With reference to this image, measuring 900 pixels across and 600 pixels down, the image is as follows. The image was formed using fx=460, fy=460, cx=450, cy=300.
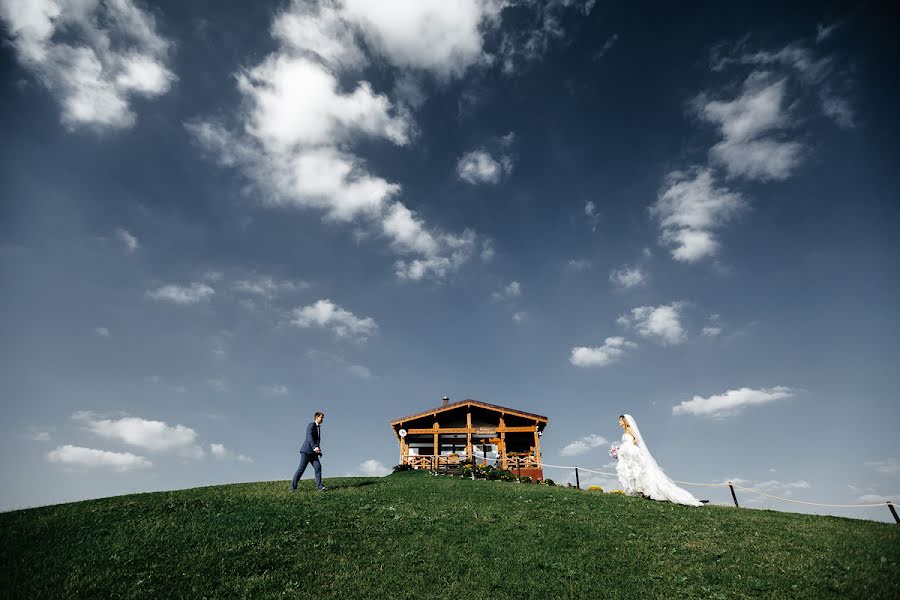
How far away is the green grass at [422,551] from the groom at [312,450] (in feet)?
4.63

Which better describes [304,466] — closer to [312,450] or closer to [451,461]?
[312,450]

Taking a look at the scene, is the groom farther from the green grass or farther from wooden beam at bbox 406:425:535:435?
wooden beam at bbox 406:425:535:435

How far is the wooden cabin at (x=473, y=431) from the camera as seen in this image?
36.0m

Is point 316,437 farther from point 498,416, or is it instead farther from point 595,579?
point 498,416

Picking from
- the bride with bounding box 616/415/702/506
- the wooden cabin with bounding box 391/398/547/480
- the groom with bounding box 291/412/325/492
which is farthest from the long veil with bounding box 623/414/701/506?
the wooden cabin with bounding box 391/398/547/480

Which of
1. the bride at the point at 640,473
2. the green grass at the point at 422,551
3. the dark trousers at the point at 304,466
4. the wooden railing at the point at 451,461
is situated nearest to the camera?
the green grass at the point at 422,551

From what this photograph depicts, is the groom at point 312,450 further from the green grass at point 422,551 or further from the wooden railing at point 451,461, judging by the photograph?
the wooden railing at point 451,461

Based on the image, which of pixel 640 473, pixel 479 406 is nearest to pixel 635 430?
pixel 640 473

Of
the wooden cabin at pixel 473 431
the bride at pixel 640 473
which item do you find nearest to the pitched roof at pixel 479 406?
the wooden cabin at pixel 473 431

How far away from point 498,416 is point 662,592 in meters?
28.6

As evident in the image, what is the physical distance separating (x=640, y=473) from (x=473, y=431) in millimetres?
20131

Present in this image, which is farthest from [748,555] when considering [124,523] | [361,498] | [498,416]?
[498,416]

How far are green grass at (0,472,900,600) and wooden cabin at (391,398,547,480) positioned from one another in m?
20.7

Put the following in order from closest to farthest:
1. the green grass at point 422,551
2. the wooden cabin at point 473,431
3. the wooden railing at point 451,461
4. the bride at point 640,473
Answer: the green grass at point 422,551 → the bride at point 640,473 → the wooden railing at point 451,461 → the wooden cabin at point 473,431
